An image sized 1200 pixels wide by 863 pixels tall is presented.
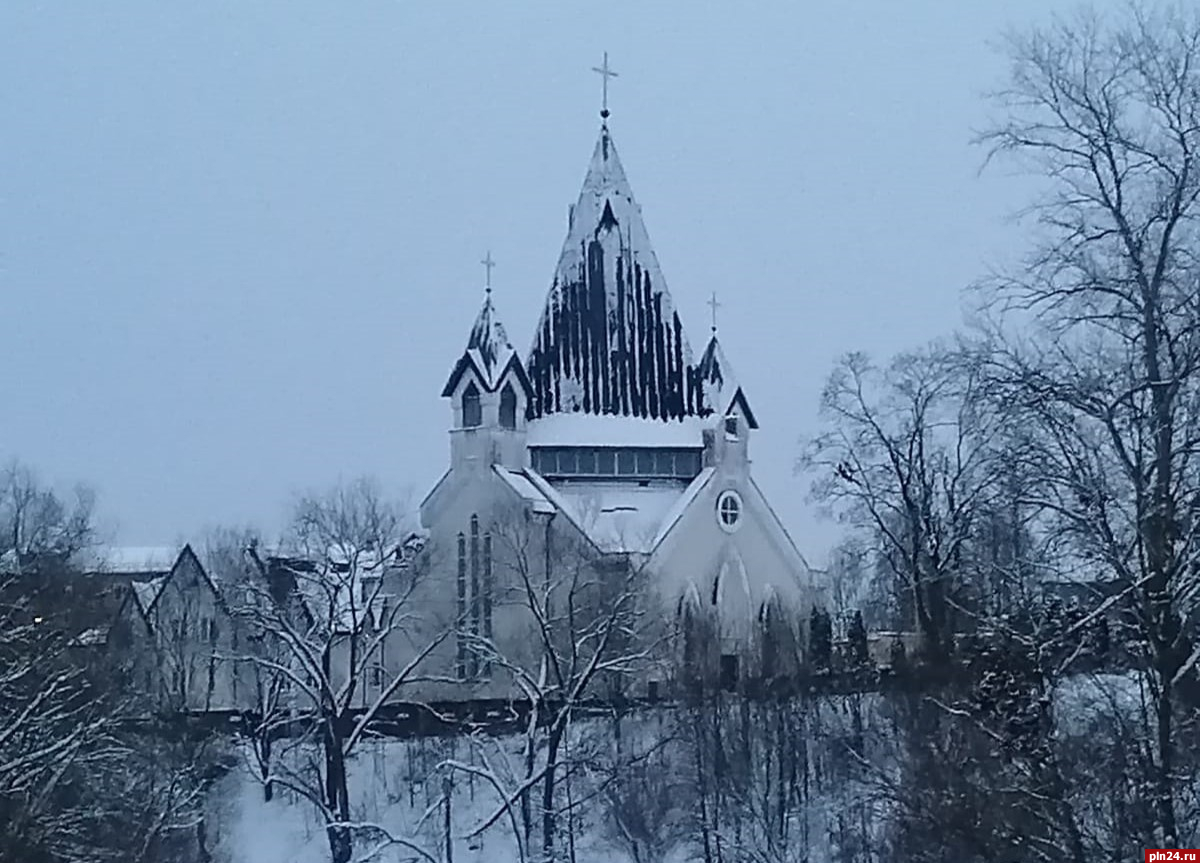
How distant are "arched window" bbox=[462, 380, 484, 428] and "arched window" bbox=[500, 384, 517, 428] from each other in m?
0.55

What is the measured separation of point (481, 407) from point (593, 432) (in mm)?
3012

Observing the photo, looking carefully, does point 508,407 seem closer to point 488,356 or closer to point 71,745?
point 488,356

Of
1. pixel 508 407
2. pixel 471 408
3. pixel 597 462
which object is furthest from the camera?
pixel 471 408

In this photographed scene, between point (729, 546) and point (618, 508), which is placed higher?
point (618, 508)

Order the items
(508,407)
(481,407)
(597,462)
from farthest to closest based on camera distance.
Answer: (597,462) → (508,407) → (481,407)

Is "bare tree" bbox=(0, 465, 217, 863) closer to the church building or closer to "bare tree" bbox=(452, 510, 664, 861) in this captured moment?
"bare tree" bbox=(452, 510, 664, 861)

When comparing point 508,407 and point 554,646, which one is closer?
point 554,646

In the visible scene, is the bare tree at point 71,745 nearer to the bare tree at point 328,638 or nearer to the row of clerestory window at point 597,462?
the bare tree at point 328,638

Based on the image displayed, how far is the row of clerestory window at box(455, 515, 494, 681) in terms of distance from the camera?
123 ft

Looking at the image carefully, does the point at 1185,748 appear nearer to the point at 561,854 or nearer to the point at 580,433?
the point at 561,854

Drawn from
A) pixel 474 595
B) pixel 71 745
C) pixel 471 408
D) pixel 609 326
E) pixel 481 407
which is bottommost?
pixel 71 745

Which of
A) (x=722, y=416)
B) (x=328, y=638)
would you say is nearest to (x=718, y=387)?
(x=722, y=416)

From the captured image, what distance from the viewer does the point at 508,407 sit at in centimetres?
4069

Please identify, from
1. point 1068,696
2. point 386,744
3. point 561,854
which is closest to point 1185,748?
point 1068,696
